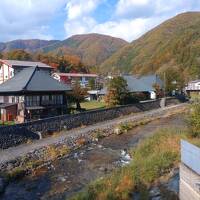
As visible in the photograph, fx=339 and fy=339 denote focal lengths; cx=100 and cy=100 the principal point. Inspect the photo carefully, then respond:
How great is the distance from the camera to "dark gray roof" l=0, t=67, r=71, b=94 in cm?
3591

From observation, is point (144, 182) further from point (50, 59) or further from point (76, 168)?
point (50, 59)

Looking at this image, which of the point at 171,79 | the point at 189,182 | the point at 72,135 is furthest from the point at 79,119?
the point at 171,79

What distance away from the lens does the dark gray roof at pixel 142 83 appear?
183 ft

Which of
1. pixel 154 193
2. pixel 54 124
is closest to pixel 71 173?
pixel 154 193

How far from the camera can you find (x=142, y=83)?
59781 mm

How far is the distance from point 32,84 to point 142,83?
90.5ft

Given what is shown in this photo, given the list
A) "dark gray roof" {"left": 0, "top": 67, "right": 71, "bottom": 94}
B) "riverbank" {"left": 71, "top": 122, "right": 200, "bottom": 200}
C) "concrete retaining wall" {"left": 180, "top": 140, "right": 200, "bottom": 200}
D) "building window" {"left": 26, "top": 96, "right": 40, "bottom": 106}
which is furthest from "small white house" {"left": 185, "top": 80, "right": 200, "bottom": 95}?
"concrete retaining wall" {"left": 180, "top": 140, "right": 200, "bottom": 200}

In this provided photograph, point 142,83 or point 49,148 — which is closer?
point 49,148

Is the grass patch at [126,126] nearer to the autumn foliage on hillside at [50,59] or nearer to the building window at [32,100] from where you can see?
the building window at [32,100]

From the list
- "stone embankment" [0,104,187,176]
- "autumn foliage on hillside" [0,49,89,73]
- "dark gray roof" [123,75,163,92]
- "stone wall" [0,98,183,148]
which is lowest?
"stone embankment" [0,104,187,176]

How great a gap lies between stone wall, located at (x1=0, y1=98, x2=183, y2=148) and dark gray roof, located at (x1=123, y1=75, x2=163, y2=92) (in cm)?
1052

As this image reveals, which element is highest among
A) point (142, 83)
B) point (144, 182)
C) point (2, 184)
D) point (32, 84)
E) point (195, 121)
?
point (32, 84)

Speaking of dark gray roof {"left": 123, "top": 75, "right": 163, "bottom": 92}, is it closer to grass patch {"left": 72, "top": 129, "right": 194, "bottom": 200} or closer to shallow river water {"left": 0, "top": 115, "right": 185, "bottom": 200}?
shallow river water {"left": 0, "top": 115, "right": 185, "bottom": 200}

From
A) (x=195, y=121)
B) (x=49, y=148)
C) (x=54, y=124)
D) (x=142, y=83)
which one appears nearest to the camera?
(x=195, y=121)
